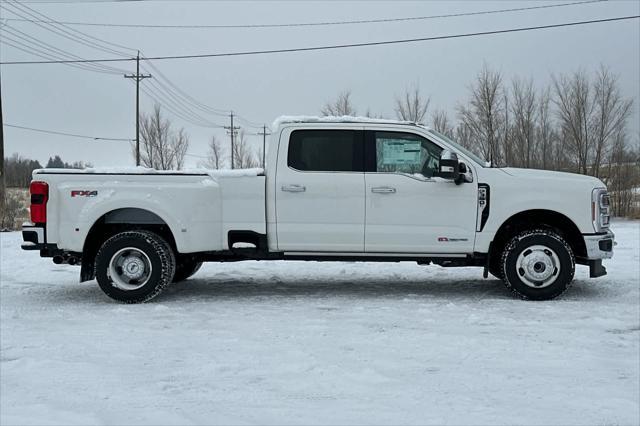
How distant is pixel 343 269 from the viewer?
873 centimetres

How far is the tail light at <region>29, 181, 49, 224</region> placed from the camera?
6.32 metres

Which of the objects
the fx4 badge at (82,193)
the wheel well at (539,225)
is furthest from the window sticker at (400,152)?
the fx4 badge at (82,193)

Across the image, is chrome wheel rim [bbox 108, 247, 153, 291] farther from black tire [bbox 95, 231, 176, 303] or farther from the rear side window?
the rear side window

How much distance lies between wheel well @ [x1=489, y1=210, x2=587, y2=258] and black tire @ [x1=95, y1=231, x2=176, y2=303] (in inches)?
146

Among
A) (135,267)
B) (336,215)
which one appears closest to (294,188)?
(336,215)

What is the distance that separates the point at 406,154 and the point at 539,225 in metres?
1.74

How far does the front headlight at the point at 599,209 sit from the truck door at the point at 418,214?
51.7 inches

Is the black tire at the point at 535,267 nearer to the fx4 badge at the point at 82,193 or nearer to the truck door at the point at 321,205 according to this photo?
the truck door at the point at 321,205

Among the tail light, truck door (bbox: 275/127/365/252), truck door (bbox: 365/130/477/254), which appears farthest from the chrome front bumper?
the tail light

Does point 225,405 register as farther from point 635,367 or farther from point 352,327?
point 635,367

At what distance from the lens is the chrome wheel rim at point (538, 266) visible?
6.35 m

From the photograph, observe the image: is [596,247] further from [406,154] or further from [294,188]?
[294,188]

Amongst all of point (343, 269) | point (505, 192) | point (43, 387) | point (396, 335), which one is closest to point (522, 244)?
point (505, 192)

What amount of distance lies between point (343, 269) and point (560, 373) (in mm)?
5034
